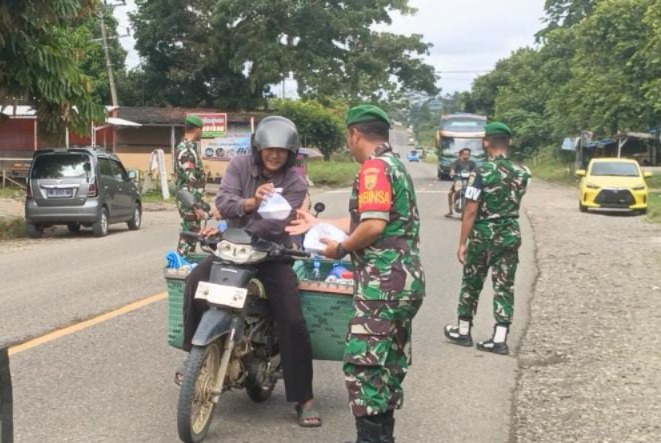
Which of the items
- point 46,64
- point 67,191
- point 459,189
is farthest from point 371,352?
point 459,189

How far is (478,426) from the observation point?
5.14m

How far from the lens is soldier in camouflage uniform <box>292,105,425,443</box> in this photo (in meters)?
4.00

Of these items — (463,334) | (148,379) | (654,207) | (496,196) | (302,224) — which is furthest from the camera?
(654,207)

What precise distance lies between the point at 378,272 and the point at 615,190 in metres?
20.1

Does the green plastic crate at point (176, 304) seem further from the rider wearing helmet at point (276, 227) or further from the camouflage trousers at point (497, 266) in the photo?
the camouflage trousers at point (497, 266)

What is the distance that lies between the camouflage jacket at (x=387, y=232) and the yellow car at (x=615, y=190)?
1990cm

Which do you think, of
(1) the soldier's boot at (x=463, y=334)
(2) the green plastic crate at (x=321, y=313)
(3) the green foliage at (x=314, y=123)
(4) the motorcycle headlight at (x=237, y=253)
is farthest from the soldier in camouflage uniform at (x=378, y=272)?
(3) the green foliage at (x=314, y=123)

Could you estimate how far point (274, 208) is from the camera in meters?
4.79

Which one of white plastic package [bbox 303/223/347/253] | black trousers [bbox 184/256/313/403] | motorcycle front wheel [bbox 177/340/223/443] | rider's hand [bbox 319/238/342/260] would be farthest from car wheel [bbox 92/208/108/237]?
rider's hand [bbox 319/238/342/260]

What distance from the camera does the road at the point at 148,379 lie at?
4.93m

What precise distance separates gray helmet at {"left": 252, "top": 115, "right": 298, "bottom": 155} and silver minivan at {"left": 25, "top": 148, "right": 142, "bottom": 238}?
12175 millimetres

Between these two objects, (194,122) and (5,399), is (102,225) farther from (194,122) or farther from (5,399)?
(5,399)

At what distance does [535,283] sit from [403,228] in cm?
717

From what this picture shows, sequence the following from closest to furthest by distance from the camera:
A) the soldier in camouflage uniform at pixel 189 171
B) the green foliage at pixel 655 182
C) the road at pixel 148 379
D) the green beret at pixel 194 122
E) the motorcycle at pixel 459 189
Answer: the road at pixel 148 379 → the green beret at pixel 194 122 → the soldier in camouflage uniform at pixel 189 171 → the motorcycle at pixel 459 189 → the green foliage at pixel 655 182
